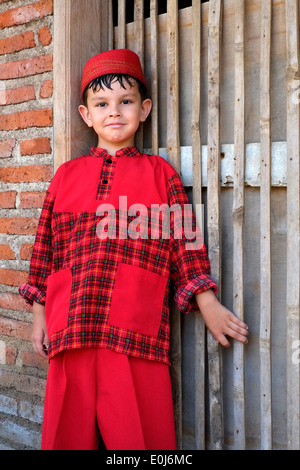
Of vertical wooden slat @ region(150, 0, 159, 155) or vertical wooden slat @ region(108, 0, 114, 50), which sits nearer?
vertical wooden slat @ region(150, 0, 159, 155)

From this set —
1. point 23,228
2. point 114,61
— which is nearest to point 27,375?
point 23,228

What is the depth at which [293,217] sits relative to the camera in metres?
1.90

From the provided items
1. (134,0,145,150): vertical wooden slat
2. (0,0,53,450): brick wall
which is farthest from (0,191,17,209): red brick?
(134,0,145,150): vertical wooden slat

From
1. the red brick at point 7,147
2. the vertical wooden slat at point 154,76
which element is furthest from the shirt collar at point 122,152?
the red brick at point 7,147

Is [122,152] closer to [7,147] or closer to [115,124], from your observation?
[115,124]

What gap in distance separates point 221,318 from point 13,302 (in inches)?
44.0

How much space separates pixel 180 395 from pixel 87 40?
1.67 metres

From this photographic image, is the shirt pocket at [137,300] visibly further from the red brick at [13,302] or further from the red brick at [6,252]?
the red brick at [6,252]

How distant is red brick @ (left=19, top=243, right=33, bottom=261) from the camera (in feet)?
8.07

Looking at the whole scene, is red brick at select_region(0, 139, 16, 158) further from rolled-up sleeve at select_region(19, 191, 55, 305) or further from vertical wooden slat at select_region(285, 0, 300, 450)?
vertical wooden slat at select_region(285, 0, 300, 450)

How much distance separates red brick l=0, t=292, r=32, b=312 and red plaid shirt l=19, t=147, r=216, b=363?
408 millimetres

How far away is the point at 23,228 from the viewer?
2.49 meters

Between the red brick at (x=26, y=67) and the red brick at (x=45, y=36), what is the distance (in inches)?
2.6

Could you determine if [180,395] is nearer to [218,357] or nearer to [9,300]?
[218,357]
